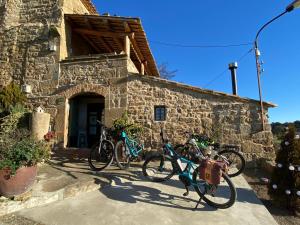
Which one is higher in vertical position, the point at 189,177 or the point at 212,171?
the point at 212,171

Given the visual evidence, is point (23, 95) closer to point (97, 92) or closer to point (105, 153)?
point (97, 92)

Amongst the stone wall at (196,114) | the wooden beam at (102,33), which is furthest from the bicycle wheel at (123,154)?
the wooden beam at (102,33)

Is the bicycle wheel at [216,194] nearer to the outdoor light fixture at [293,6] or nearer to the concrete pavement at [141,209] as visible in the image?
the concrete pavement at [141,209]

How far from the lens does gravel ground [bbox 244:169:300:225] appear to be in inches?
158

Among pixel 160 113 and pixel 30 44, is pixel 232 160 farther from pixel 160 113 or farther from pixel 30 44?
pixel 30 44

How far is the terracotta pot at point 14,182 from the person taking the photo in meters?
3.57

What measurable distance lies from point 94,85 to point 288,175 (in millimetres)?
6053

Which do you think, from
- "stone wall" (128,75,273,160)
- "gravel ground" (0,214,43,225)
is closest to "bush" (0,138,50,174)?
"gravel ground" (0,214,43,225)

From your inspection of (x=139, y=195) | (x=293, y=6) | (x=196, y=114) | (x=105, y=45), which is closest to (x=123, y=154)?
(x=139, y=195)

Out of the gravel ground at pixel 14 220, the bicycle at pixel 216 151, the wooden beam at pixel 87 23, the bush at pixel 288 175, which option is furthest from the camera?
the wooden beam at pixel 87 23

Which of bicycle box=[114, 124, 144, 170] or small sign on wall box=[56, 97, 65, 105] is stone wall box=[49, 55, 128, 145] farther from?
bicycle box=[114, 124, 144, 170]

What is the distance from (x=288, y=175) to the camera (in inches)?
172

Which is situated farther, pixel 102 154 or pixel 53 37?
pixel 53 37

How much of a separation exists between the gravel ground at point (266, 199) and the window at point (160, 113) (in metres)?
2.77
